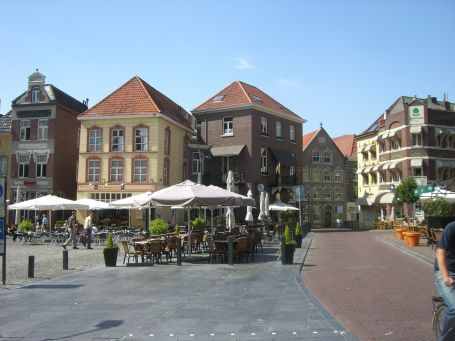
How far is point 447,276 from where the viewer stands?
5121 mm

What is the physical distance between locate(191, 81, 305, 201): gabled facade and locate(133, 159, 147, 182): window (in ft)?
19.4

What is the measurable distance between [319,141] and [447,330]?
56.1 m

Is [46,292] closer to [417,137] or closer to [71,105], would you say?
[71,105]

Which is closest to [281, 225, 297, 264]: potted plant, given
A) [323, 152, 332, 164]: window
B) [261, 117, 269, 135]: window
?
[261, 117, 269, 135]: window

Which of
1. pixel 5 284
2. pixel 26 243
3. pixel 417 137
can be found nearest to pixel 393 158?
pixel 417 137

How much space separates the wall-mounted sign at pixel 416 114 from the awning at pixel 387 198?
7830 millimetres

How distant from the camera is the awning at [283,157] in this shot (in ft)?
143

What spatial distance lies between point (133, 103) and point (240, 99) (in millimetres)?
9982

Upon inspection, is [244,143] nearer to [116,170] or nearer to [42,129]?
[116,170]

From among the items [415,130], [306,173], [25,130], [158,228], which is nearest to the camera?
[158,228]

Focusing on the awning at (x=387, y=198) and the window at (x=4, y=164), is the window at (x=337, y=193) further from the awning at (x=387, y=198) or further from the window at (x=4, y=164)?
the window at (x=4, y=164)

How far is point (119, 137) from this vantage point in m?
38.9

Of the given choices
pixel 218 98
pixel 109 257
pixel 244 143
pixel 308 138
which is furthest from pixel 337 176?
pixel 109 257

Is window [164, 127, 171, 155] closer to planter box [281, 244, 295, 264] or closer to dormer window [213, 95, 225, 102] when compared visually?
dormer window [213, 95, 225, 102]
